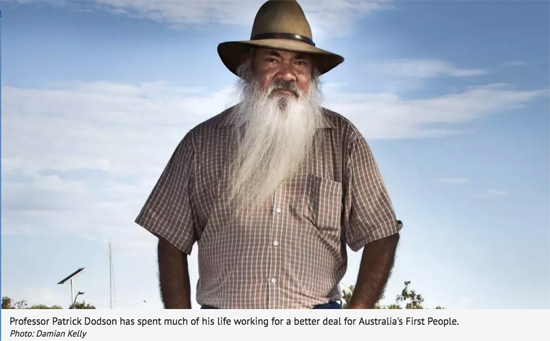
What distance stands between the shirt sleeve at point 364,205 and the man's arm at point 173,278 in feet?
2.81

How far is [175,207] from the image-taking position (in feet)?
12.7

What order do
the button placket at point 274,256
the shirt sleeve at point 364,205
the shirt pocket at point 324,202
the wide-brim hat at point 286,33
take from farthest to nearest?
the wide-brim hat at point 286,33 < the shirt sleeve at point 364,205 < the shirt pocket at point 324,202 < the button placket at point 274,256

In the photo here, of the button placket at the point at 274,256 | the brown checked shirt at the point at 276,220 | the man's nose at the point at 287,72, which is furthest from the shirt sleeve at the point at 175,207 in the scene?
the man's nose at the point at 287,72

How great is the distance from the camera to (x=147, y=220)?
3.90m

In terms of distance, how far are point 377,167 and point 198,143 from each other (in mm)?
945

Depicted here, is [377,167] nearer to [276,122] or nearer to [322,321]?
[276,122]

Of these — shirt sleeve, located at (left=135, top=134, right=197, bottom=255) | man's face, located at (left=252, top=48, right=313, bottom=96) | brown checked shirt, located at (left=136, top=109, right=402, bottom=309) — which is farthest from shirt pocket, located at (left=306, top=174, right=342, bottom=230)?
shirt sleeve, located at (left=135, top=134, right=197, bottom=255)

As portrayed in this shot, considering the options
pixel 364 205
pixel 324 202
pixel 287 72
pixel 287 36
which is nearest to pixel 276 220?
pixel 324 202

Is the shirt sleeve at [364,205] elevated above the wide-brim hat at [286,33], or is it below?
below

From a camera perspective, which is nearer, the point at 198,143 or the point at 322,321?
the point at 322,321

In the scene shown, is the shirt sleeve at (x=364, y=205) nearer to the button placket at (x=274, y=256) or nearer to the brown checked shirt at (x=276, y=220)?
the brown checked shirt at (x=276, y=220)

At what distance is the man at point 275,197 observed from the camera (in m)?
3.56

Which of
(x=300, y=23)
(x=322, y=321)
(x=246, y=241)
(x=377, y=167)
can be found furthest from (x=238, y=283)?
(x=300, y=23)

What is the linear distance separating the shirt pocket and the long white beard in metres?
0.16
